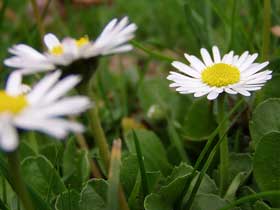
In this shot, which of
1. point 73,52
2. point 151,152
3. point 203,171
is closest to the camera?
point 73,52

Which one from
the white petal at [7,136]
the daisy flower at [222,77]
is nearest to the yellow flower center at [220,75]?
the daisy flower at [222,77]

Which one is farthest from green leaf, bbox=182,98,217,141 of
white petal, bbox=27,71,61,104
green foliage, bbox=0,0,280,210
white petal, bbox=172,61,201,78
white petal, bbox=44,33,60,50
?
white petal, bbox=27,71,61,104

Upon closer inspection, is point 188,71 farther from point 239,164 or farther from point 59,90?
point 59,90

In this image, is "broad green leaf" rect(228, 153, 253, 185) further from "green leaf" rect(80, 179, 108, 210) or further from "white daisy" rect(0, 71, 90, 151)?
"white daisy" rect(0, 71, 90, 151)

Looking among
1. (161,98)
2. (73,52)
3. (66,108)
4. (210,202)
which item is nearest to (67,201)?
(210,202)

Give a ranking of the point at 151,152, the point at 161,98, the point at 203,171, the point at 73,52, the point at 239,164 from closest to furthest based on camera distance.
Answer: the point at 73,52, the point at 203,171, the point at 239,164, the point at 151,152, the point at 161,98

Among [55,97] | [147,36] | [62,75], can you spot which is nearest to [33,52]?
[62,75]
